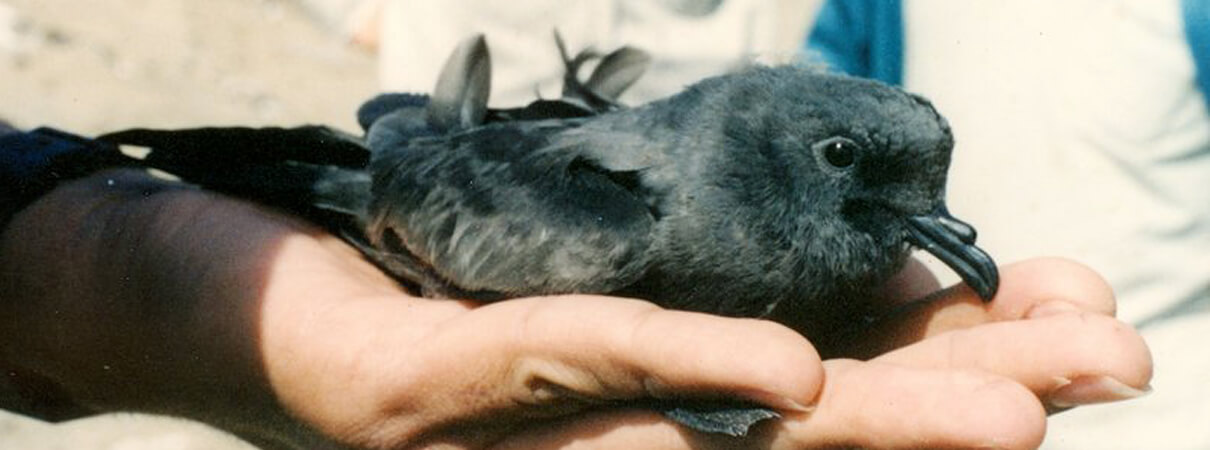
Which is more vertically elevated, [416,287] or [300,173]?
[300,173]

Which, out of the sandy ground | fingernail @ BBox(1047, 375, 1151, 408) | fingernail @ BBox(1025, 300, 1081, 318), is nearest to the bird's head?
fingernail @ BBox(1025, 300, 1081, 318)

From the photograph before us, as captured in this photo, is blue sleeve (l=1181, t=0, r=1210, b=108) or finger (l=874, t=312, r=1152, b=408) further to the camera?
blue sleeve (l=1181, t=0, r=1210, b=108)

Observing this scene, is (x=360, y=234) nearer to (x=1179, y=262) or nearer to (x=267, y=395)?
(x=267, y=395)

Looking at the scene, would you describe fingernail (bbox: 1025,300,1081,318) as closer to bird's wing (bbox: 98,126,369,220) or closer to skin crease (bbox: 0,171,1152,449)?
skin crease (bbox: 0,171,1152,449)

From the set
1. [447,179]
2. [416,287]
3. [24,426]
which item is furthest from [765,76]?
[24,426]

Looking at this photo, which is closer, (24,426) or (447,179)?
(447,179)

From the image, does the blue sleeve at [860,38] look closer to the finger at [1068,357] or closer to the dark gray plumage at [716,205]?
the dark gray plumage at [716,205]

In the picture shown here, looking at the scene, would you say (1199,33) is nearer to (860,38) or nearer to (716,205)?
(860,38)
